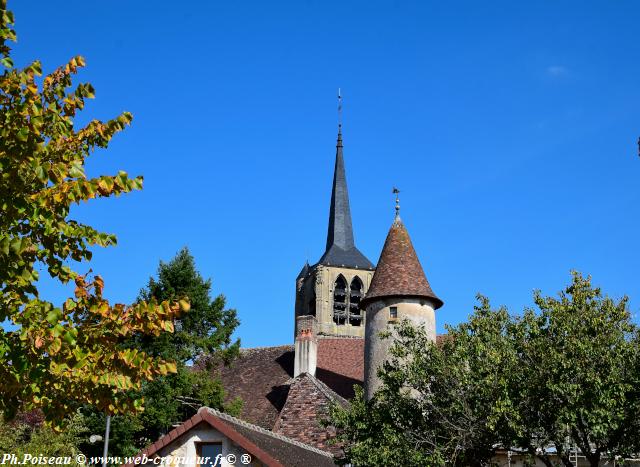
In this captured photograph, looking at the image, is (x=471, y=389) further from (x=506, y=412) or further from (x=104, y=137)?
(x=104, y=137)

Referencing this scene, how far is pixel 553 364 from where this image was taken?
48.6 ft

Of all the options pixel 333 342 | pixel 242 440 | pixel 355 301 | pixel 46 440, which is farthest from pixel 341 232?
pixel 242 440

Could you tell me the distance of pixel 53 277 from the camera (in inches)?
310

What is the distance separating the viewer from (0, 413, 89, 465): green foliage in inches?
872

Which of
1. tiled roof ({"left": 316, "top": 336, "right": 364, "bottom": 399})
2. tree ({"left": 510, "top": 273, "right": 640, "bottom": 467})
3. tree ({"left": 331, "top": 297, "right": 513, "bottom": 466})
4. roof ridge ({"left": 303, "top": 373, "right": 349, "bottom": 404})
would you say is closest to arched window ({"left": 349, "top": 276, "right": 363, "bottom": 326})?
tiled roof ({"left": 316, "top": 336, "right": 364, "bottom": 399})

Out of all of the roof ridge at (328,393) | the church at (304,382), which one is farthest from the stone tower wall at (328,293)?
the roof ridge at (328,393)

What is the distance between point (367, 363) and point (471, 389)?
11.7 m

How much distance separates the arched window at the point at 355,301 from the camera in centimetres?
5175

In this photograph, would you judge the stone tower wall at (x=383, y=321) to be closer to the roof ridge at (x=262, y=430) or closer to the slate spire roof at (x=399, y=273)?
the slate spire roof at (x=399, y=273)

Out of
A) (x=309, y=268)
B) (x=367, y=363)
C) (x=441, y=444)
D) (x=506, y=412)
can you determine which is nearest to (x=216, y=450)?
(x=441, y=444)

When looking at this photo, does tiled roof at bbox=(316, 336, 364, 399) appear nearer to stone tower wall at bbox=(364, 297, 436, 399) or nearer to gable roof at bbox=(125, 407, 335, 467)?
stone tower wall at bbox=(364, 297, 436, 399)

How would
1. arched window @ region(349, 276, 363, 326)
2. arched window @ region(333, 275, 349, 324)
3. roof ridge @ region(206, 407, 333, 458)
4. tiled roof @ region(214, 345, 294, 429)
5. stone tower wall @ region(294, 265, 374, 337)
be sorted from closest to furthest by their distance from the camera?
1. roof ridge @ region(206, 407, 333, 458)
2. tiled roof @ region(214, 345, 294, 429)
3. stone tower wall @ region(294, 265, 374, 337)
4. arched window @ region(333, 275, 349, 324)
5. arched window @ region(349, 276, 363, 326)

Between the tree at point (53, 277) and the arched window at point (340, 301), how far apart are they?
4353cm

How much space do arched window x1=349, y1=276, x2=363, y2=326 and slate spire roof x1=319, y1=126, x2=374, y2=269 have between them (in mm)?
1133
